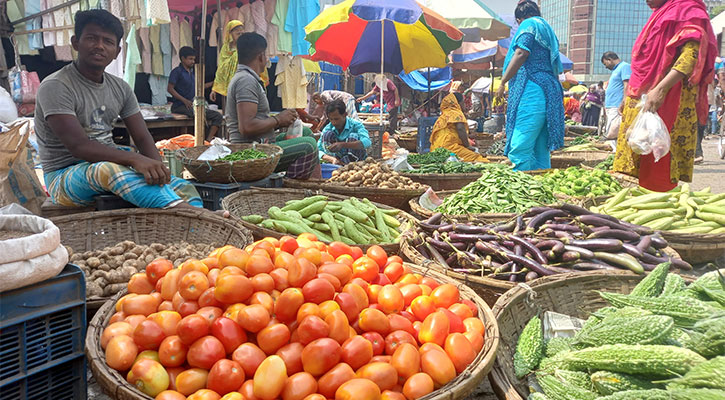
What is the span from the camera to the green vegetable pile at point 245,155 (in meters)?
4.43

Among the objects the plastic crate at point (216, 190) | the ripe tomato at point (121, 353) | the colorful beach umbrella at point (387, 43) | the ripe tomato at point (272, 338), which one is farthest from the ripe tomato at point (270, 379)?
the colorful beach umbrella at point (387, 43)

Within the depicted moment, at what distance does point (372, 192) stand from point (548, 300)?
2549 mm

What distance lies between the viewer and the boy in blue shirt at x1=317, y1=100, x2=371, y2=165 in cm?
693

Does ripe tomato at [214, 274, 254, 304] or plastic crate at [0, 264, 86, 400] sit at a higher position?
ripe tomato at [214, 274, 254, 304]

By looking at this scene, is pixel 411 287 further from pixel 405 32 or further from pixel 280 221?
pixel 405 32

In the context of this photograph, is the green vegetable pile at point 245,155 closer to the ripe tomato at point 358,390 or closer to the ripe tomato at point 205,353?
the ripe tomato at point 205,353

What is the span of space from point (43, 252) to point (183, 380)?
0.68 metres

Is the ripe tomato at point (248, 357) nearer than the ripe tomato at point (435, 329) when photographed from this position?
Yes

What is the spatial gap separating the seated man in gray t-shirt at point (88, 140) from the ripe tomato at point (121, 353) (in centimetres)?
197

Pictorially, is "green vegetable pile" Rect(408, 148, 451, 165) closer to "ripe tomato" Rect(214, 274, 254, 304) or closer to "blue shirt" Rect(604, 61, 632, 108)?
"blue shirt" Rect(604, 61, 632, 108)

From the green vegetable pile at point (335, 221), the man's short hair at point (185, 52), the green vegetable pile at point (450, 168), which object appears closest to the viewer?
the green vegetable pile at point (335, 221)

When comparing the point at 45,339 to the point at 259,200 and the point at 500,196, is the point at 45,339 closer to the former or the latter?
the point at 259,200

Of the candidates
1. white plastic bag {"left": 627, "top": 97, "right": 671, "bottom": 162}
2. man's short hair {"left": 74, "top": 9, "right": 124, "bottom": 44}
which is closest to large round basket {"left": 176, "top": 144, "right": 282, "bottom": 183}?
man's short hair {"left": 74, "top": 9, "right": 124, "bottom": 44}

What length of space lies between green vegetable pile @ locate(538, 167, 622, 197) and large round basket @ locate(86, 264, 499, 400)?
3506 millimetres
